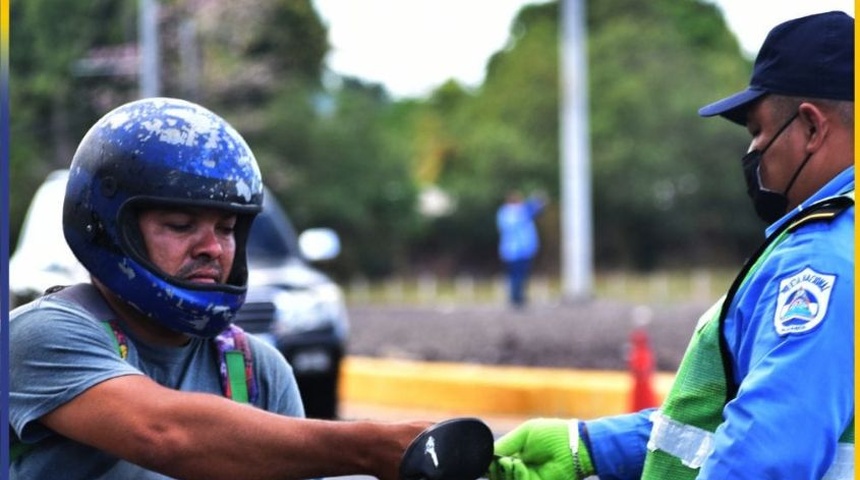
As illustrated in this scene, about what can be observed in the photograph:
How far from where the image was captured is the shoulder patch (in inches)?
88.5

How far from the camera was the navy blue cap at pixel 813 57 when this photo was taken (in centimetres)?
253

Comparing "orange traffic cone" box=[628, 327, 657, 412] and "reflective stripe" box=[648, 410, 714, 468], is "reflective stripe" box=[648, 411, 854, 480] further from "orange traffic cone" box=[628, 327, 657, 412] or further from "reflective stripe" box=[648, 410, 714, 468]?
"orange traffic cone" box=[628, 327, 657, 412]

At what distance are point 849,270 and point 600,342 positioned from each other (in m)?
12.6

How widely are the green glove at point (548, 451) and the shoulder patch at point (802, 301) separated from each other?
0.70 metres

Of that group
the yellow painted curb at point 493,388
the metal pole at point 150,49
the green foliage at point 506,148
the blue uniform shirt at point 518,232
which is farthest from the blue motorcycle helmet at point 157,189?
the green foliage at point 506,148

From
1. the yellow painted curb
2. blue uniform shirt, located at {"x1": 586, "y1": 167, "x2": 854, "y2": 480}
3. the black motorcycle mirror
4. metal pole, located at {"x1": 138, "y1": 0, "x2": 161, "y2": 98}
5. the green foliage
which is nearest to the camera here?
blue uniform shirt, located at {"x1": 586, "y1": 167, "x2": 854, "y2": 480}

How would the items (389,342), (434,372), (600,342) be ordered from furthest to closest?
(389,342)
(600,342)
(434,372)

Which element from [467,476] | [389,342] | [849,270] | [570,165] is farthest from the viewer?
[570,165]

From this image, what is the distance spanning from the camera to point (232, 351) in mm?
2863

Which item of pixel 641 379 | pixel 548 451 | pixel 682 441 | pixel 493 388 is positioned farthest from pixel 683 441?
pixel 493 388

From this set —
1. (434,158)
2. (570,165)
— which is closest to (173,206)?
(570,165)

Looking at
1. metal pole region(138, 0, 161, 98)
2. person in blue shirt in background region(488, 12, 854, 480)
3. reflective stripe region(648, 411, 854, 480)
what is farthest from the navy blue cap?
metal pole region(138, 0, 161, 98)

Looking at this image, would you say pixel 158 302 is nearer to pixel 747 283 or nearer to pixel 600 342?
pixel 747 283

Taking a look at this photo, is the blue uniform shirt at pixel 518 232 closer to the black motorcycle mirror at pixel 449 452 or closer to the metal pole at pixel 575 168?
the metal pole at pixel 575 168
